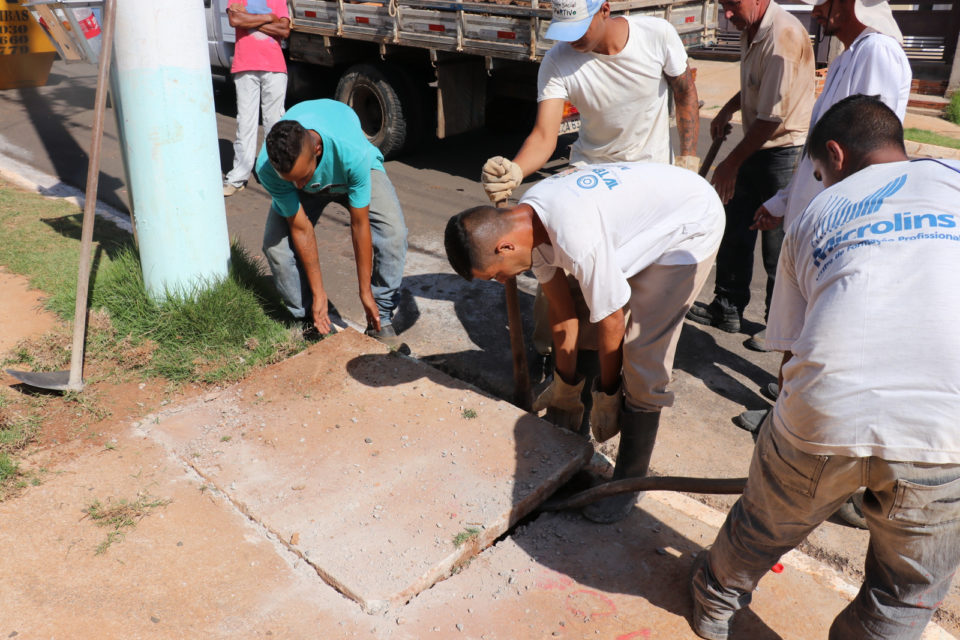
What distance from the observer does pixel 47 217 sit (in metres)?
5.64

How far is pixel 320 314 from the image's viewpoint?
3885 mm

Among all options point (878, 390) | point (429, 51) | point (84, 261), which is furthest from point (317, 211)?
point (429, 51)

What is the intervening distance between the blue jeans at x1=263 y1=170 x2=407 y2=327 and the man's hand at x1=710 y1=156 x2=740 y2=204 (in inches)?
66.8

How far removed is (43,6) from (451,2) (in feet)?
11.0

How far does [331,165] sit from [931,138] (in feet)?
23.8

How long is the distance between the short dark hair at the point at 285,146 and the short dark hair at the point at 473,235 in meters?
1.05

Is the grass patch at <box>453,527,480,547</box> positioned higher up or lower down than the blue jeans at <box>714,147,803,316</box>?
lower down

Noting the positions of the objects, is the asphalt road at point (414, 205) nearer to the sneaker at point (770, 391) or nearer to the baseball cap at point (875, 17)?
the sneaker at point (770, 391)

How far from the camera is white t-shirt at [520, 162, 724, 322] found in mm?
2453

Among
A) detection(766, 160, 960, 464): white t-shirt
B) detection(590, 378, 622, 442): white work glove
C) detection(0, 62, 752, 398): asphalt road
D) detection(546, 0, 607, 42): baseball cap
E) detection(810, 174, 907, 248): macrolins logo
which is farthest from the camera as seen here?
detection(0, 62, 752, 398): asphalt road

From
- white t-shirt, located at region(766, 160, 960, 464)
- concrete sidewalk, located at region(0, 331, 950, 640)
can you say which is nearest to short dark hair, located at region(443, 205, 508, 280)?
concrete sidewalk, located at region(0, 331, 950, 640)

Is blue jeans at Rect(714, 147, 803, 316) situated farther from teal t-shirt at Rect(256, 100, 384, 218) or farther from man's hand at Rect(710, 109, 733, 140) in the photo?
teal t-shirt at Rect(256, 100, 384, 218)

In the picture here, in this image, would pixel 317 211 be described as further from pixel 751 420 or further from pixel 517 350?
pixel 751 420

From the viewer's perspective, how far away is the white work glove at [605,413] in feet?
9.63
